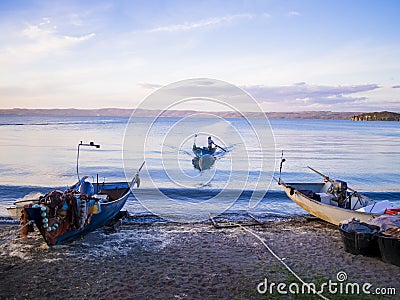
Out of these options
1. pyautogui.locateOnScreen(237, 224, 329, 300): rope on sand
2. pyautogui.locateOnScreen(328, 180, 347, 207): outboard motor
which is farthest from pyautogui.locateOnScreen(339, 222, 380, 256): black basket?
pyautogui.locateOnScreen(328, 180, 347, 207): outboard motor

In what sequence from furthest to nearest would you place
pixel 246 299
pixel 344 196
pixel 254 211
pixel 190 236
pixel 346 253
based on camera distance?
1. pixel 254 211
2. pixel 344 196
3. pixel 190 236
4. pixel 346 253
5. pixel 246 299

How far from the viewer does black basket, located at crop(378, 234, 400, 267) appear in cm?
730

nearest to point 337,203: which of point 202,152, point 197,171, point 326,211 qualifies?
point 326,211

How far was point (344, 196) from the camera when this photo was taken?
36.7 feet

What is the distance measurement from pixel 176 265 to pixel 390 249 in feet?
13.4

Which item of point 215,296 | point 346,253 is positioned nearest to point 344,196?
point 346,253

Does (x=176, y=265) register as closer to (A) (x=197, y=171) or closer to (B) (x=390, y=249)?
(B) (x=390, y=249)

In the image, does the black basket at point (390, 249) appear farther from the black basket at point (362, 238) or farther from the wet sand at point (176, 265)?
the black basket at point (362, 238)

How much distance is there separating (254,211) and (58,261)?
315 inches

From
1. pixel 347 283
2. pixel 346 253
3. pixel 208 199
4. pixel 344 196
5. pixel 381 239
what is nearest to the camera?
pixel 347 283

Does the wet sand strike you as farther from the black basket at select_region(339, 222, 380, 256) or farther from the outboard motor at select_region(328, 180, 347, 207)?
the outboard motor at select_region(328, 180, 347, 207)

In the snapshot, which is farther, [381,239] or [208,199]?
[208,199]

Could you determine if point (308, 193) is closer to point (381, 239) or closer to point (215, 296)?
point (381, 239)

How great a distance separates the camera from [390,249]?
24.4ft
